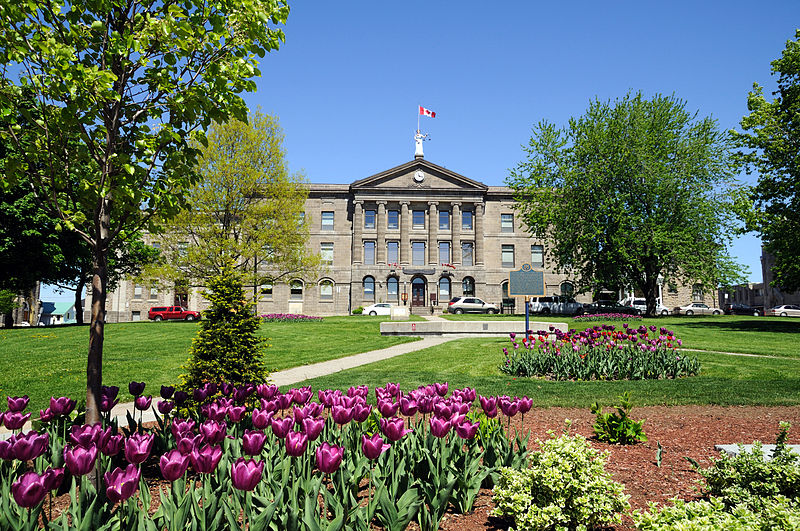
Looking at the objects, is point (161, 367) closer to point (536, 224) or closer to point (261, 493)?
point (261, 493)

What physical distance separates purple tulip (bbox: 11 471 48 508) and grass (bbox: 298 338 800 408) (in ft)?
23.3

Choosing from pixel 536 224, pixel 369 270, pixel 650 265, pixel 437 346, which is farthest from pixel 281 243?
pixel 650 265

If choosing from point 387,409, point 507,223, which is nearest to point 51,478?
point 387,409

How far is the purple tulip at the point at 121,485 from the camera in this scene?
276cm

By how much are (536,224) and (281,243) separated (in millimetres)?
19712

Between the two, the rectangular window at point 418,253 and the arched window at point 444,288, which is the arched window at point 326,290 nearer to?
the rectangular window at point 418,253

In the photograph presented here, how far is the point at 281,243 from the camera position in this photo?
30219mm

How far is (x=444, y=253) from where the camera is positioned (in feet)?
179

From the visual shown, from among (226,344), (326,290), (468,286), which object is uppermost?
(468,286)

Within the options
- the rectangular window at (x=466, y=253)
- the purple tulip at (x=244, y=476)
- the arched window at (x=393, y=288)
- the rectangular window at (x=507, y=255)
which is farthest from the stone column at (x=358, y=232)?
the purple tulip at (x=244, y=476)

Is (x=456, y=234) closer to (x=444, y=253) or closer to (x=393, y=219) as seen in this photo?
(x=444, y=253)

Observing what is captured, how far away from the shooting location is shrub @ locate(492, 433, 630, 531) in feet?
11.1

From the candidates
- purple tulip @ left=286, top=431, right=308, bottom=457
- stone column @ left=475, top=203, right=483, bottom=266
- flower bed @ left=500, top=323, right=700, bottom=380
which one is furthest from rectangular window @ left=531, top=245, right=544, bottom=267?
purple tulip @ left=286, top=431, right=308, bottom=457

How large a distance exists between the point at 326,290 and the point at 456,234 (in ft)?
51.1
